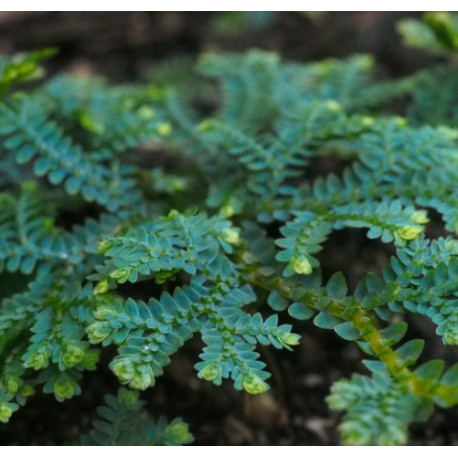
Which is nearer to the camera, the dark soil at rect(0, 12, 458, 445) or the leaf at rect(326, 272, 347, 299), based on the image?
the leaf at rect(326, 272, 347, 299)

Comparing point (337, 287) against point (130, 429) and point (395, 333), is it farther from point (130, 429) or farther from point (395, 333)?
point (130, 429)

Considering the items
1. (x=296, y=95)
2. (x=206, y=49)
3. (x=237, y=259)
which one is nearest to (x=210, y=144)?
(x=296, y=95)

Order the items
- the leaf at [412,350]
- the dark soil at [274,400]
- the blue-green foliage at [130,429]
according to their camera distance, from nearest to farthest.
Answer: the leaf at [412,350]
the blue-green foliage at [130,429]
the dark soil at [274,400]

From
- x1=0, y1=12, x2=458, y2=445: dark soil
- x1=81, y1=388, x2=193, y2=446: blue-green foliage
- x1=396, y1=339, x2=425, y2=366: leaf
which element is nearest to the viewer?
x1=396, y1=339, x2=425, y2=366: leaf

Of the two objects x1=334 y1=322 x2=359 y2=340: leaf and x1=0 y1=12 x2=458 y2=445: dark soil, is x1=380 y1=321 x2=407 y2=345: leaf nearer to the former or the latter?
x1=334 y1=322 x2=359 y2=340: leaf

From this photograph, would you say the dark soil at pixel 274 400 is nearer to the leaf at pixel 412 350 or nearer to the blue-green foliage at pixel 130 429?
the blue-green foliage at pixel 130 429

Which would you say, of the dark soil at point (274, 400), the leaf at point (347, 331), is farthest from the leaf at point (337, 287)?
the dark soil at point (274, 400)

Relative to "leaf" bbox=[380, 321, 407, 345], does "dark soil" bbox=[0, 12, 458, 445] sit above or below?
below

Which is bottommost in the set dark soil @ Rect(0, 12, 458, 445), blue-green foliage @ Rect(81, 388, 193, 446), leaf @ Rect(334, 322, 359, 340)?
dark soil @ Rect(0, 12, 458, 445)

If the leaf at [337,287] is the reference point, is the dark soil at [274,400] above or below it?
below

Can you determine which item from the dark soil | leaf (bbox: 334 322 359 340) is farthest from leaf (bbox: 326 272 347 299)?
the dark soil

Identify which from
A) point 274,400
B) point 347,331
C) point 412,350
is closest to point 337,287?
point 347,331

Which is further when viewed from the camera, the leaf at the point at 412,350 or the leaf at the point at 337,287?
the leaf at the point at 337,287
